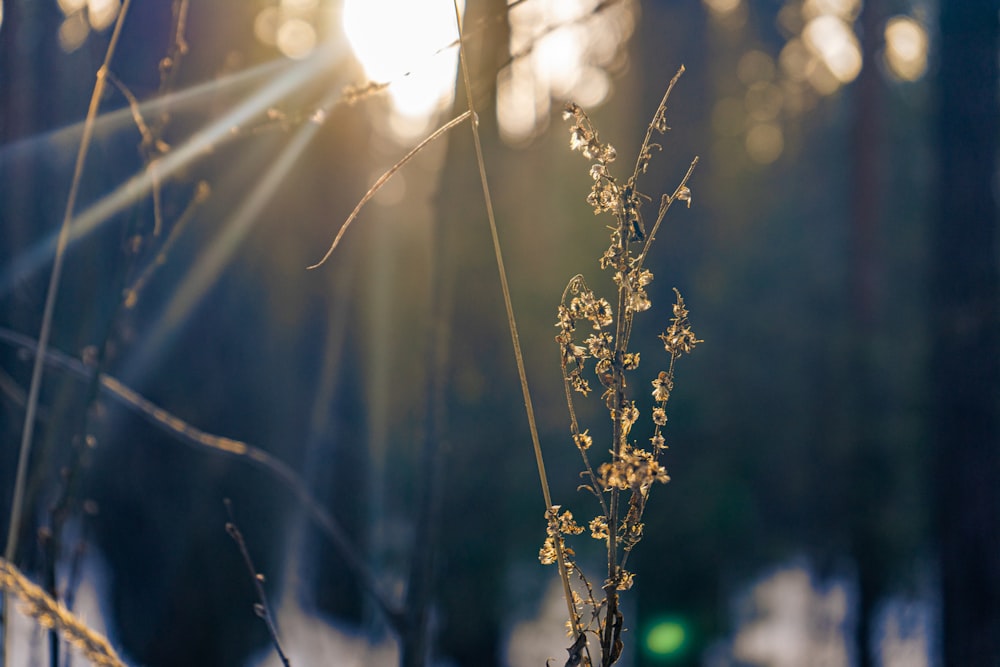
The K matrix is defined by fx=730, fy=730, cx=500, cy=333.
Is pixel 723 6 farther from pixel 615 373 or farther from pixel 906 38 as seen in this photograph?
pixel 615 373

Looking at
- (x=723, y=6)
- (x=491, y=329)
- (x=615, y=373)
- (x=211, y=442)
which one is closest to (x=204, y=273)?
(x=491, y=329)

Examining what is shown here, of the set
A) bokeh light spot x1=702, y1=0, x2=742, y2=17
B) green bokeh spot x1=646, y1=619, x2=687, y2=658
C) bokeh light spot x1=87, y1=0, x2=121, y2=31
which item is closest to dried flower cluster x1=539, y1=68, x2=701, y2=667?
bokeh light spot x1=87, y1=0, x2=121, y2=31

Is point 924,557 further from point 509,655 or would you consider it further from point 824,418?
point 509,655

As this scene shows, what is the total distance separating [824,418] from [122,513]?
19.0 ft

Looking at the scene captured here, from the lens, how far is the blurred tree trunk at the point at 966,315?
180cm

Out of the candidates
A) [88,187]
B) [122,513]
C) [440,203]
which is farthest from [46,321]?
[122,513]

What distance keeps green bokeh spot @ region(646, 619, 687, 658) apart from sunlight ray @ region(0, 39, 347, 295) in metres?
4.05

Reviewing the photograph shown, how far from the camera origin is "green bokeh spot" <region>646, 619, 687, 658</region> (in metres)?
4.76

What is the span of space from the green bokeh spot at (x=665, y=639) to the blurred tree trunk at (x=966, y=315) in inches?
127

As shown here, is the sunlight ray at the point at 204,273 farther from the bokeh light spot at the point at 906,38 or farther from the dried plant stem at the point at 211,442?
the bokeh light spot at the point at 906,38

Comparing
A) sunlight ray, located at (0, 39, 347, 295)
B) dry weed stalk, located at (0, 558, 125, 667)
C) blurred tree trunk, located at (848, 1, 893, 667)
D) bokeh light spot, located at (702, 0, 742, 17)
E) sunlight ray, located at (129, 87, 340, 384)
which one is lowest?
dry weed stalk, located at (0, 558, 125, 667)

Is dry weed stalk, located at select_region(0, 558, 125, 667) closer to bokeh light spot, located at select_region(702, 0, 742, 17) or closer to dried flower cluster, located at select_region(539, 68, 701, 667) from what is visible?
dried flower cluster, located at select_region(539, 68, 701, 667)

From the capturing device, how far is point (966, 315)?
188 centimetres

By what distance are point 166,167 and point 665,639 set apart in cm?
465
